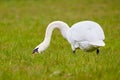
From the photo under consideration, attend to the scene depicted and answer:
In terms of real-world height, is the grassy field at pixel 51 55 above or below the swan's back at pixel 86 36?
below

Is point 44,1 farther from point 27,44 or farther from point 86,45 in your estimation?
point 86,45

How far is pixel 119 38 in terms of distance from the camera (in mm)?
13719

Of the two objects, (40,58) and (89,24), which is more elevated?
(89,24)

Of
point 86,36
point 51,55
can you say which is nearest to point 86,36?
point 86,36

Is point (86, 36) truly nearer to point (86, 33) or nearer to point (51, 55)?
point (86, 33)

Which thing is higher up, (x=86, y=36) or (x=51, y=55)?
(x=86, y=36)

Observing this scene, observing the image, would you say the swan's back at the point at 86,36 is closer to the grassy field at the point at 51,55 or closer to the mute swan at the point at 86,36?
the mute swan at the point at 86,36

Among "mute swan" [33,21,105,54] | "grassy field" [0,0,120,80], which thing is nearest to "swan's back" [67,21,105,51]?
"mute swan" [33,21,105,54]

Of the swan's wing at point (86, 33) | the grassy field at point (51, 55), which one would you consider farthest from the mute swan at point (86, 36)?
the grassy field at point (51, 55)

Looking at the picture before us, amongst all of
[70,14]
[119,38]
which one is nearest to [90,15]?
[70,14]

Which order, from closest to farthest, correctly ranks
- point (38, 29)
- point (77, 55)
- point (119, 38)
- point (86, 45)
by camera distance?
1. point (86, 45)
2. point (77, 55)
3. point (119, 38)
4. point (38, 29)

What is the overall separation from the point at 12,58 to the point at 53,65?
1167 millimetres

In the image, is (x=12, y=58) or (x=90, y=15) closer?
(x=12, y=58)

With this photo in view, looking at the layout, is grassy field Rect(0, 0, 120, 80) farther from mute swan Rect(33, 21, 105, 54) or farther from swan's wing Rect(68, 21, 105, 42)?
swan's wing Rect(68, 21, 105, 42)
